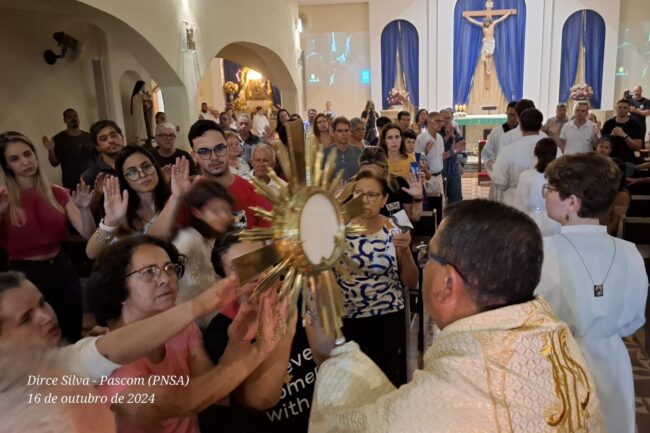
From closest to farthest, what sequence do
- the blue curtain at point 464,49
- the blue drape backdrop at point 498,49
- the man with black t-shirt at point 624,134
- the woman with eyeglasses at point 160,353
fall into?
the woman with eyeglasses at point 160,353 < the man with black t-shirt at point 624,134 < the blue drape backdrop at point 498,49 < the blue curtain at point 464,49

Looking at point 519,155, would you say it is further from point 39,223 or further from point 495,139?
point 39,223

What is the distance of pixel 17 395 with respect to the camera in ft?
2.58

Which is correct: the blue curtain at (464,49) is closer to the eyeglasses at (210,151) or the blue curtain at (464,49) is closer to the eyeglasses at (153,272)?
the eyeglasses at (210,151)

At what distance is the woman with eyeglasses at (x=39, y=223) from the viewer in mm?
2502

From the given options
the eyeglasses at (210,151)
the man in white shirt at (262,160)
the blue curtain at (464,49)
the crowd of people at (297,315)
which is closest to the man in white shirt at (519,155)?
the crowd of people at (297,315)

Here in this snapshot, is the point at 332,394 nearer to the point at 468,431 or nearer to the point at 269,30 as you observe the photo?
the point at 468,431

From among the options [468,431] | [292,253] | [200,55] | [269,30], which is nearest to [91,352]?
[292,253]

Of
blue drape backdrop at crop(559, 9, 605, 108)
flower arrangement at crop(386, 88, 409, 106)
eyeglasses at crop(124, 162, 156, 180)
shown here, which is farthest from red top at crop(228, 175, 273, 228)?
blue drape backdrop at crop(559, 9, 605, 108)

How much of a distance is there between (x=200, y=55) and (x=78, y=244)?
16.7 ft

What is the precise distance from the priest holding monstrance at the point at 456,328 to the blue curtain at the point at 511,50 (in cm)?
1480

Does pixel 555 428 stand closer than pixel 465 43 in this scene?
Yes

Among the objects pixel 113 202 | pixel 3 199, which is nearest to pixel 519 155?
pixel 113 202

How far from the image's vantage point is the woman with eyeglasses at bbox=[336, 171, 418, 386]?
7.61 feet

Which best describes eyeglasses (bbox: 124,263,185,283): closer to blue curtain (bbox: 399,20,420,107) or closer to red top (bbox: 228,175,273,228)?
red top (bbox: 228,175,273,228)
